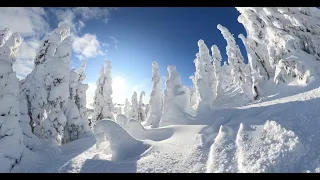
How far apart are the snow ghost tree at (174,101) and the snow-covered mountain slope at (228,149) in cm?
247

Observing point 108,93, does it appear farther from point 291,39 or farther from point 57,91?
point 291,39

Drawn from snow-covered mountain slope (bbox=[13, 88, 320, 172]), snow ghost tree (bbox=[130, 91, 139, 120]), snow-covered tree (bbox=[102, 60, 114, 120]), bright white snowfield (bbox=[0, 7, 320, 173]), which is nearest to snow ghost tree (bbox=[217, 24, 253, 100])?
bright white snowfield (bbox=[0, 7, 320, 173])

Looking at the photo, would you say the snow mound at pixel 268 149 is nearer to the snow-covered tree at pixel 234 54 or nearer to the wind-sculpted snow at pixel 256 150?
the wind-sculpted snow at pixel 256 150

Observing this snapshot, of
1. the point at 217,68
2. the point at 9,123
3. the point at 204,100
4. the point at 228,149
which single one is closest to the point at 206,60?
the point at 217,68

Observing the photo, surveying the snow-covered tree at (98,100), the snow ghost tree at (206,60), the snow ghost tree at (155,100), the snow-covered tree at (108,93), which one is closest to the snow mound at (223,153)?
the snow ghost tree at (155,100)

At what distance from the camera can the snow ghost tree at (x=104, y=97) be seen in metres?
38.3

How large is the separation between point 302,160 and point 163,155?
5.57 metres

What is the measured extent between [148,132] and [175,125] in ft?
5.44

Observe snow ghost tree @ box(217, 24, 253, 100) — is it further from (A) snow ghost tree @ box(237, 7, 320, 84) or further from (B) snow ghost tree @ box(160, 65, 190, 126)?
(B) snow ghost tree @ box(160, 65, 190, 126)

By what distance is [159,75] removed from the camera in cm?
3375

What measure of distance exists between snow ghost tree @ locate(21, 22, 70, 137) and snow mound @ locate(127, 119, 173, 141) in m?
7.51

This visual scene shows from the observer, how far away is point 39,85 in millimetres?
19219
